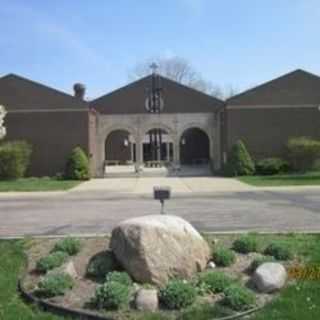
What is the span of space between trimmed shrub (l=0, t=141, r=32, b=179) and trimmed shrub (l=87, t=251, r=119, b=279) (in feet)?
99.4

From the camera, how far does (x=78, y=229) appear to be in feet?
44.4

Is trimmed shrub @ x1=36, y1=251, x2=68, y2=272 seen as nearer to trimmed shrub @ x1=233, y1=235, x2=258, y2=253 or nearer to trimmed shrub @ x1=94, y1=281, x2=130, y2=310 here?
trimmed shrub @ x1=94, y1=281, x2=130, y2=310

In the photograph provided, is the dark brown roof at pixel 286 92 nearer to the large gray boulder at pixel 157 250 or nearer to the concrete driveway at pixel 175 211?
the concrete driveway at pixel 175 211

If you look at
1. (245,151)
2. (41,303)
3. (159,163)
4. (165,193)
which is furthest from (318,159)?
(41,303)

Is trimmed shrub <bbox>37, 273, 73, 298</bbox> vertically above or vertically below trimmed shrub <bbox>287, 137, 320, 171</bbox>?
below

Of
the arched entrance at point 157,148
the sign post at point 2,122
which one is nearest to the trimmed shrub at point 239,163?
the sign post at point 2,122

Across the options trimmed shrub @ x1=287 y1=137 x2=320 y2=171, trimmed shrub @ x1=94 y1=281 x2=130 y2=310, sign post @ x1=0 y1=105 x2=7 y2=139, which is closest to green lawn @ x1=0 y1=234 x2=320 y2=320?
trimmed shrub @ x1=94 y1=281 x2=130 y2=310

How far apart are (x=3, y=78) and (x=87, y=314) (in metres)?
37.7

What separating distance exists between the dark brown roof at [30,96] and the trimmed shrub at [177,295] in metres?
34.8

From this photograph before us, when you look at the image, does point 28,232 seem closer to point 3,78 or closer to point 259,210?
point 259,210

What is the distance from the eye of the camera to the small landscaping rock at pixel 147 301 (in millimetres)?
7086

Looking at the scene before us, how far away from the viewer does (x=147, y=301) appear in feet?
23.4

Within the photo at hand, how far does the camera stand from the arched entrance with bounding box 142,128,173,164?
5562 centimetres

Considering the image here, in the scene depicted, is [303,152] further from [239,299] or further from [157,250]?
[239,299]
